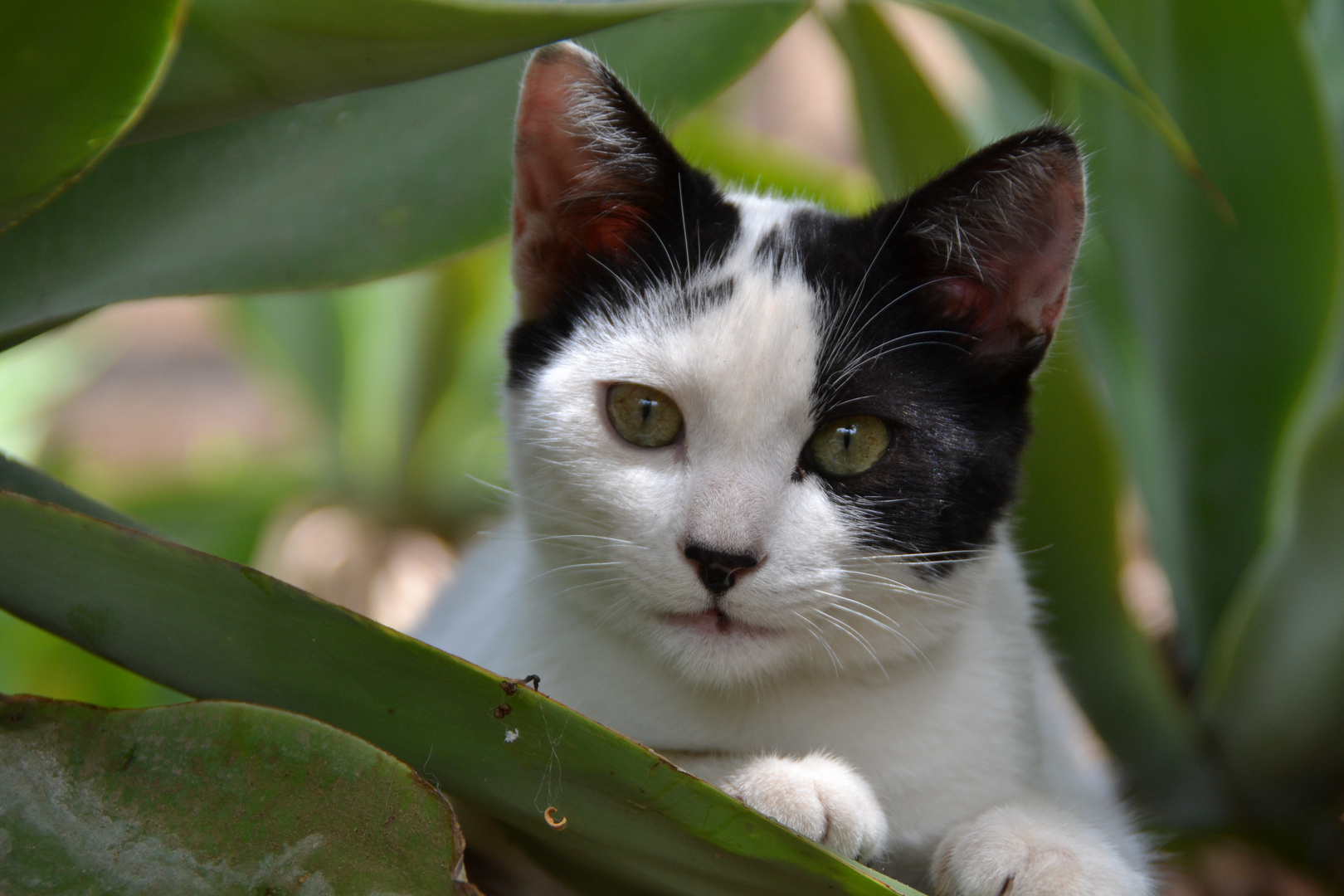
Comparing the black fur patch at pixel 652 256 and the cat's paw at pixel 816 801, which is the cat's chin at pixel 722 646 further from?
the black fur patch at pixel 652 256

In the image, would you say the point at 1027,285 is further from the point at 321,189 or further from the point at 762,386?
the point at 321,189

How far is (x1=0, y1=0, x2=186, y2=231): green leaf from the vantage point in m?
0.60

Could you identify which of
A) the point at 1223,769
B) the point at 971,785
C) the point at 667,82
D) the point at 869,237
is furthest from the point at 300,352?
the point at 1223,769

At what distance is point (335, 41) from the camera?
0.69 m

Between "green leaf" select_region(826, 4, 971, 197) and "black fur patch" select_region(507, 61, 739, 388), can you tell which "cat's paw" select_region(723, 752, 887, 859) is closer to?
"black fur patch" select_region(507, 61, 739, 388)

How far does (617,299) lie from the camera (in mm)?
928

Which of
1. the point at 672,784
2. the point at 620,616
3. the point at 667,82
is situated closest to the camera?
the point at 672,784

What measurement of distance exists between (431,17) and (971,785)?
2.47ft

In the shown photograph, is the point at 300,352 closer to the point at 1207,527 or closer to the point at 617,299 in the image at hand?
the point at 617,299

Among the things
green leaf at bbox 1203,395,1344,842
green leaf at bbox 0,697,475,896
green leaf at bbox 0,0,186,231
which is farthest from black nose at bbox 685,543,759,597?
green leaf at bbox 1203,395,1344,842

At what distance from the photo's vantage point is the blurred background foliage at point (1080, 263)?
78cm

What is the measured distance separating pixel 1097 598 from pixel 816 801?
717 millimetres

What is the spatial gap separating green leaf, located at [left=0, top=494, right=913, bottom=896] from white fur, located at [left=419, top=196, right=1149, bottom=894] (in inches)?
4.4

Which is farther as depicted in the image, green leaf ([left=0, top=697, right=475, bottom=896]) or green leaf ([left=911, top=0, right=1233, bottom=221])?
green leaf ([left=911, top=0, right=1233, bottom=221])
